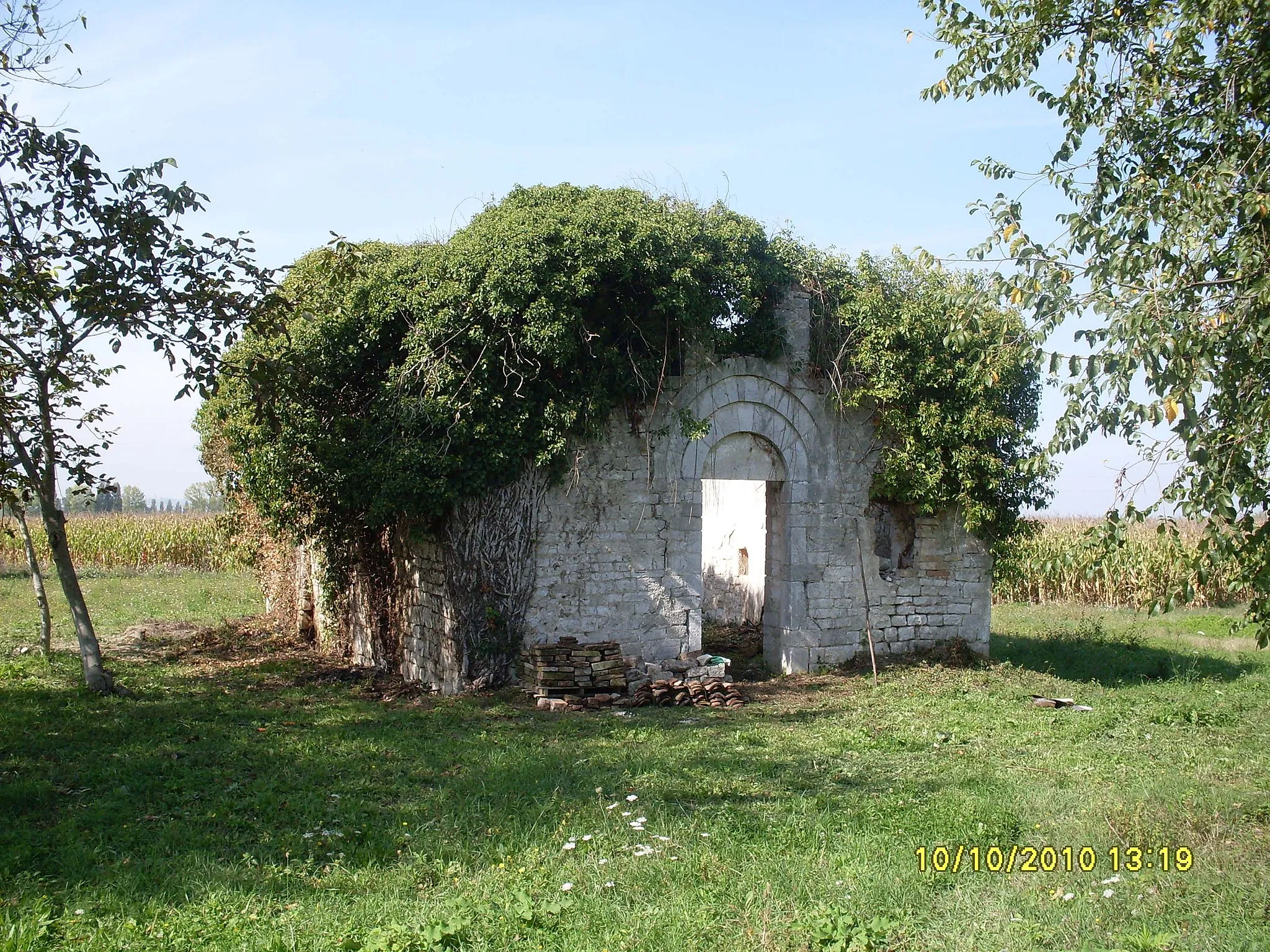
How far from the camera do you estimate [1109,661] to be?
538 inches

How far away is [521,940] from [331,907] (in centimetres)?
106

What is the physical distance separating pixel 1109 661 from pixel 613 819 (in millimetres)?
10486

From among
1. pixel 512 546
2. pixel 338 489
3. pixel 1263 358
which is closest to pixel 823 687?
pixel 512 546

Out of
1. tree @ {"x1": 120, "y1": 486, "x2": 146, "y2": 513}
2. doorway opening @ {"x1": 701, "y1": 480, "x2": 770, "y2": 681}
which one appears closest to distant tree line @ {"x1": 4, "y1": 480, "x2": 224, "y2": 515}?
tree @ {"x1": 120, "y1": 486, "x2": 146, "y2": 513}

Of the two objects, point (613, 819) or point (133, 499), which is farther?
point (133, 499)

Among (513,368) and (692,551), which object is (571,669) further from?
(513,368)

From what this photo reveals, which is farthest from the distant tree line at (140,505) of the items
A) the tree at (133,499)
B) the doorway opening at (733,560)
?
the doorway opening at (733,560)

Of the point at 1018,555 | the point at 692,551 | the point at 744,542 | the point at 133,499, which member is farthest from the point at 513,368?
the point at 133,499

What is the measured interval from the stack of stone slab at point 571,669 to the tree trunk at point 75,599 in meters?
4.48

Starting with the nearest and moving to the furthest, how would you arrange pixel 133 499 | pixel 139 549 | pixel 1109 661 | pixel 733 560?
pixel 1109 661 → pixel 733 560 → pixel 139 549 → pixel 133 499

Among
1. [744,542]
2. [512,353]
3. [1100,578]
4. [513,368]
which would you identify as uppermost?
Result: [512,353]

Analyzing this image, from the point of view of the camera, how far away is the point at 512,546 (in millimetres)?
10617

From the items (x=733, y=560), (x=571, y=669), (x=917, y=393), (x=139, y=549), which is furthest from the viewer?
(x=139, y=549)

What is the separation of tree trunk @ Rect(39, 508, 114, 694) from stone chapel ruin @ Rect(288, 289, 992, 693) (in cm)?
342
